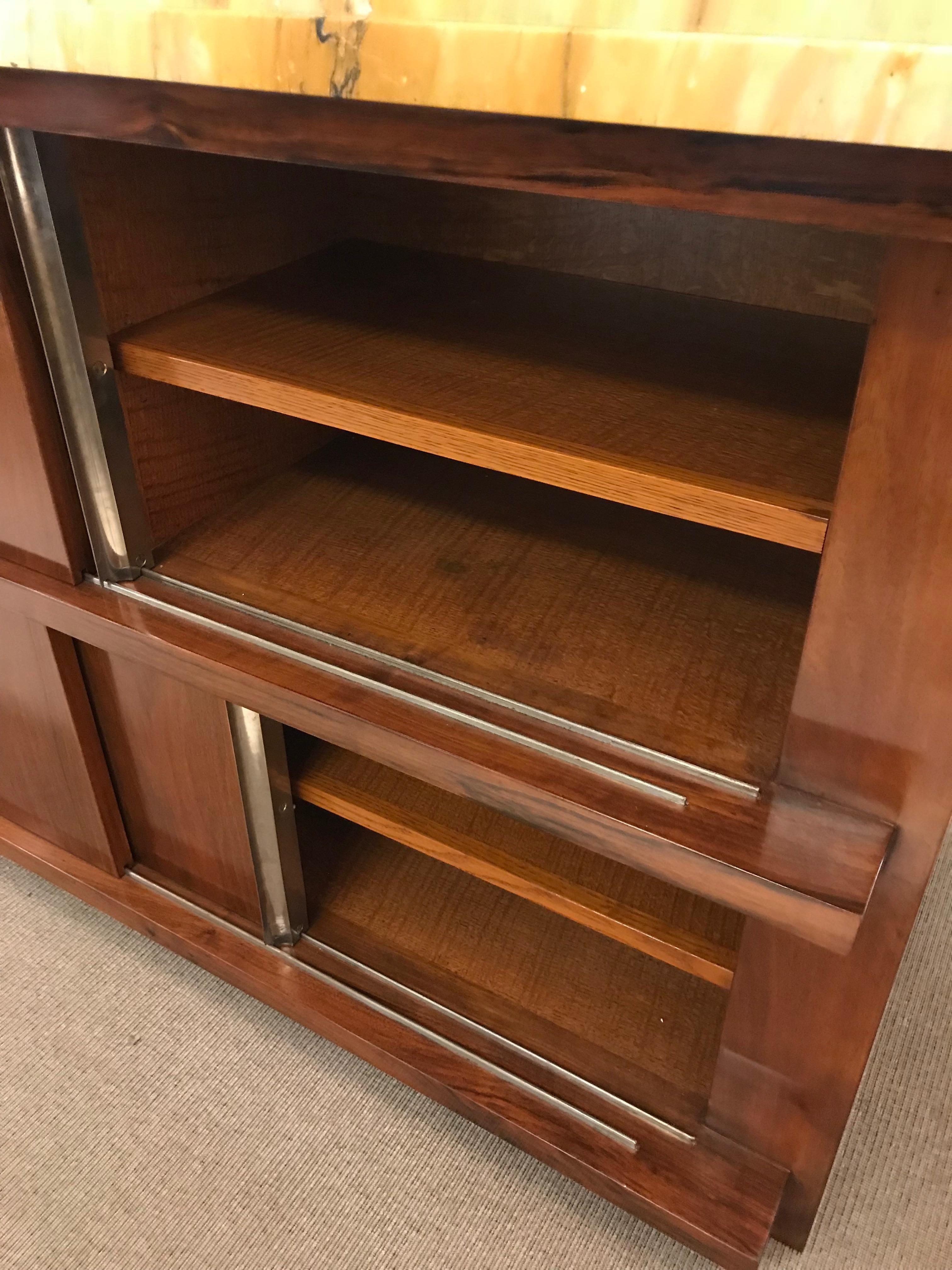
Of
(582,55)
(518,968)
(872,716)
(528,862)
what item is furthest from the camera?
(518,968)

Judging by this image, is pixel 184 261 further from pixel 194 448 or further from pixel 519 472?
pixel 519 472

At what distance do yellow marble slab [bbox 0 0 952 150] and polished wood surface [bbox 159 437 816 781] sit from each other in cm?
36

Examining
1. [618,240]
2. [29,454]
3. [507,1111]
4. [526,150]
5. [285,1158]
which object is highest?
[526,150]

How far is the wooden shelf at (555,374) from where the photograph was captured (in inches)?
20.0

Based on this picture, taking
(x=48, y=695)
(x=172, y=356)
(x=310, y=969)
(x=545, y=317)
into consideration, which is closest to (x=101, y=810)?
(x=48, y=695)

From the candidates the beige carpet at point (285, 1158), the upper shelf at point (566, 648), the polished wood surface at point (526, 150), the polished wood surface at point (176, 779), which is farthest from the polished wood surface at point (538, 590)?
the beige carpet at point (285, 1158)

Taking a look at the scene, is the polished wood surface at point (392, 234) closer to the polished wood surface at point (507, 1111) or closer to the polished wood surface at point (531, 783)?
the polished wood surface at point (531, 783)

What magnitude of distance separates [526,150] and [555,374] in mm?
221

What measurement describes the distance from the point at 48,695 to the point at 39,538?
16 cm

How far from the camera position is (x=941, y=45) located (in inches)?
12.1

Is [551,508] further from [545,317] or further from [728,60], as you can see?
[728,60]

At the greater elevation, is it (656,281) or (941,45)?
(941,45)

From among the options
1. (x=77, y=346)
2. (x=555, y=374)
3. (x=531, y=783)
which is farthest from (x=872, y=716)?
(x=77, y=346)

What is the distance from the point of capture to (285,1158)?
82 centimetres
